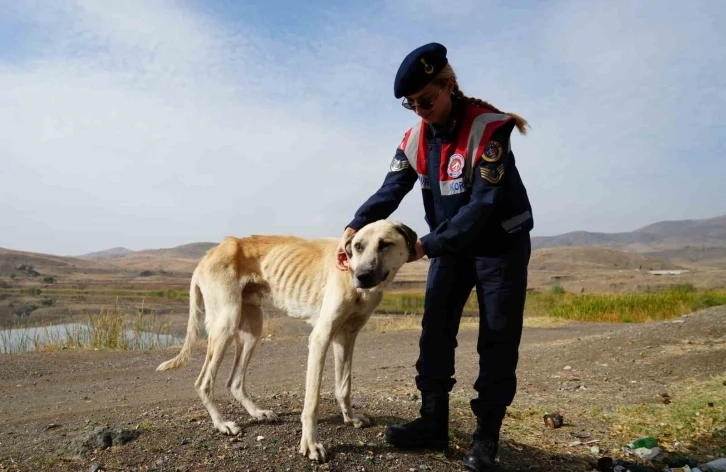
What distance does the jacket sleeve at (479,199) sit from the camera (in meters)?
3.33

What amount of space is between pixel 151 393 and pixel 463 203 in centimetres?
616

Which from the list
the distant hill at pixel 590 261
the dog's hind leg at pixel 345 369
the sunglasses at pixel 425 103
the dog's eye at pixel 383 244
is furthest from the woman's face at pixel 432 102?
the distant hill at pixel 590 261

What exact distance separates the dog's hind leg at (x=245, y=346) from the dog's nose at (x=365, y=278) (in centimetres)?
199

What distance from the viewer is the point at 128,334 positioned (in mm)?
13062

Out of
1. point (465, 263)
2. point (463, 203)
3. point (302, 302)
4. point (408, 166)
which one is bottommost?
point (302, 302)

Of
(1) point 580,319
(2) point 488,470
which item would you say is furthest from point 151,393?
(1) point 580,319

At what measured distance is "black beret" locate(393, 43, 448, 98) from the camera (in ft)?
11.4

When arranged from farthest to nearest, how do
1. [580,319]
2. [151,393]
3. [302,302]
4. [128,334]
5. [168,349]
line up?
[580,319]
[128,334]
[168,349]
[151,393]
[302,302]

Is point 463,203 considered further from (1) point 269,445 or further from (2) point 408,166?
(1) point 269,445

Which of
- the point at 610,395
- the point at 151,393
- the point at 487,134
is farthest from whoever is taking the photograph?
A: the point at 151,393

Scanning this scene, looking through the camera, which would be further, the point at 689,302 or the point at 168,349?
the point at 689,302

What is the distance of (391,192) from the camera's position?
406 centimetres

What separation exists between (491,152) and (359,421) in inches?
91.2

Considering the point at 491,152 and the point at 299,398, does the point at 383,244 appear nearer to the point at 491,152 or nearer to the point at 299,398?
the point at 491,152
